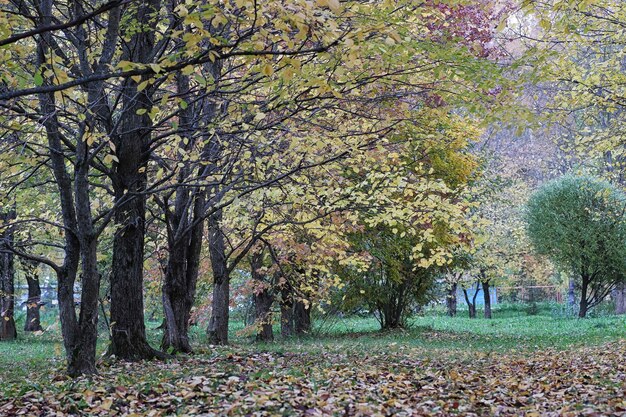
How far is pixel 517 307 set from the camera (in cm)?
4109

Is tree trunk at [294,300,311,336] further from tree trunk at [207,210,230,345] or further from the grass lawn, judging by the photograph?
the grass lawn

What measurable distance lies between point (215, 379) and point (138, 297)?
3.26 m

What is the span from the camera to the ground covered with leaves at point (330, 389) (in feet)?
18.6

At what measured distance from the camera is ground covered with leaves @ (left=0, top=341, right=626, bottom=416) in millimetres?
5660

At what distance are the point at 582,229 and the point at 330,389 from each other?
23.1m

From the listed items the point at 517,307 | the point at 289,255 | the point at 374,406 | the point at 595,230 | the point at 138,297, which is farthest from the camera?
the point at 517,307

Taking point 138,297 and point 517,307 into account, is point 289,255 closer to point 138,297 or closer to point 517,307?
point 138,297

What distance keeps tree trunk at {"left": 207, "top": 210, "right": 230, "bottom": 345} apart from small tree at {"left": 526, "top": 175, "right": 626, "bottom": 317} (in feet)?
54.0

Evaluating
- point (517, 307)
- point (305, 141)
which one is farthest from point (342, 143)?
point (517, 307)

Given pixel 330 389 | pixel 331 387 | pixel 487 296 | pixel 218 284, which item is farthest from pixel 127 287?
pixel 487 296

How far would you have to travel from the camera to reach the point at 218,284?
14.7 metres

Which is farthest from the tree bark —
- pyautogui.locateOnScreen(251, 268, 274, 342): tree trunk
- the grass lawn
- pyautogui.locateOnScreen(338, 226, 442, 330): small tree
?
the grass lawn

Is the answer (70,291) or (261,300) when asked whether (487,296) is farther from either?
(70,291)

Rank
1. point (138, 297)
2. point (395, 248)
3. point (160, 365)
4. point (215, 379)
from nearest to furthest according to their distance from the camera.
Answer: point (215, 379), point (160, 365), point (138, 297), point (395, 248)
